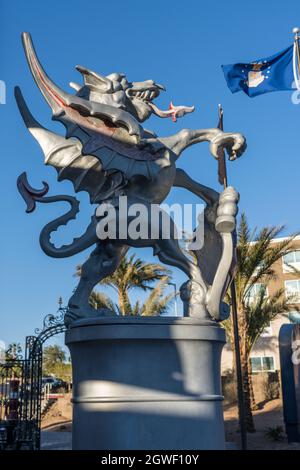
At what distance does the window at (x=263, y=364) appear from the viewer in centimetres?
2634

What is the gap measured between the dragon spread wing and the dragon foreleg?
0.80 ft

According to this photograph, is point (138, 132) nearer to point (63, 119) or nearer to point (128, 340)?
point (63, 119)

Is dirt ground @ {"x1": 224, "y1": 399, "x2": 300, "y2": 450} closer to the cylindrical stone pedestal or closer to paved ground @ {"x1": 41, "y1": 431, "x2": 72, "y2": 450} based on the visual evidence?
paved ground @ {"x1": 41, "y1": 431, "x2": 72, "y2": 450}

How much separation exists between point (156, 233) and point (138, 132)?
1084 mm

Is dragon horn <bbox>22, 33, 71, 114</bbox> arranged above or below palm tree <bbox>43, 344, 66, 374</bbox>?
above

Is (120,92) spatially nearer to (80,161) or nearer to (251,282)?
(80,161)

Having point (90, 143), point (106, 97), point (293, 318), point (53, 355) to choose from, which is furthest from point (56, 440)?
point (53, 355)

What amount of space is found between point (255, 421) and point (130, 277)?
6.16m

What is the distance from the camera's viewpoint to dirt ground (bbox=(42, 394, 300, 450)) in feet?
41.3

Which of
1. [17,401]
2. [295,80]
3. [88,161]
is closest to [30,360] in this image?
[17,401]

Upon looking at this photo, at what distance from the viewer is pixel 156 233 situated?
542 cm

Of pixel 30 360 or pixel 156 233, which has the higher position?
pixel 156 233

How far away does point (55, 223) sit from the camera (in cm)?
571

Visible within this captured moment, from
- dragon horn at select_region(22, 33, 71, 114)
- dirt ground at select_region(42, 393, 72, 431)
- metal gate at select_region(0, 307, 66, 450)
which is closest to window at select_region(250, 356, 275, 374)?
dirt ground at select_region(42, 393, 72, 431)
